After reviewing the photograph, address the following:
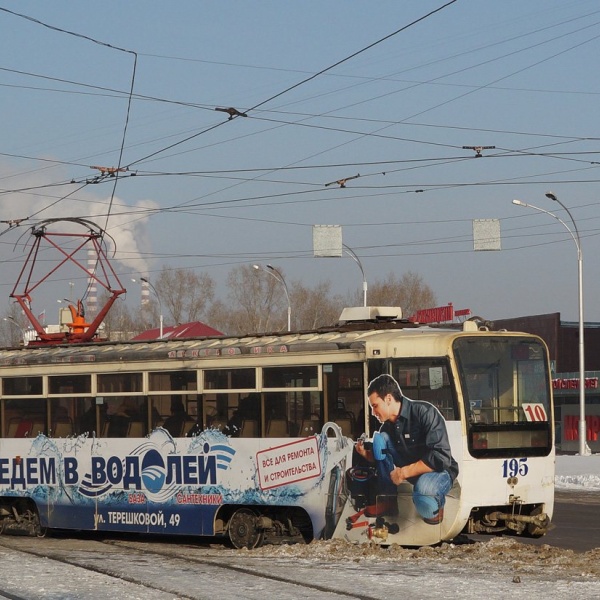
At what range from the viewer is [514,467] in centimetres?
1396

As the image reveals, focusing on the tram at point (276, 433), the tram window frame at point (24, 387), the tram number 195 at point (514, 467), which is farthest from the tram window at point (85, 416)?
the tram number 195 at point (514, 467)

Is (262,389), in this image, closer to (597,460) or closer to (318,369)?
(318,369)

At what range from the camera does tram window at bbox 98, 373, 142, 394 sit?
16172 mm

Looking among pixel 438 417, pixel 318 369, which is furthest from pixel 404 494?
pixel 318 369

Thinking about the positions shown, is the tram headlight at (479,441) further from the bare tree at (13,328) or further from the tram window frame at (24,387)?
the bare tree at (13,328)

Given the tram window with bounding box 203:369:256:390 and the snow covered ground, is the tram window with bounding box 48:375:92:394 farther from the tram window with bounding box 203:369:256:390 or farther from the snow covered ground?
the snow covered ground

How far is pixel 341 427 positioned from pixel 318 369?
0.76m

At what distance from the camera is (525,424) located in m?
14.1

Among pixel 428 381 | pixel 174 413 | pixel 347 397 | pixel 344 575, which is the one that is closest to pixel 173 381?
pixel 174 413

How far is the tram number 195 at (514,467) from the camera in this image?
13852 mm

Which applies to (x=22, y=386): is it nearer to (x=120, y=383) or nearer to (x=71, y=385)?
(x=71, y=385)

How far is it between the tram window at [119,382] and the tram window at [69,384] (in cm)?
25

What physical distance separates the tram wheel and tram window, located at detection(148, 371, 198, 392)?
1753 millimetres

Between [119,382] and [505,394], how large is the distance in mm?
5409
